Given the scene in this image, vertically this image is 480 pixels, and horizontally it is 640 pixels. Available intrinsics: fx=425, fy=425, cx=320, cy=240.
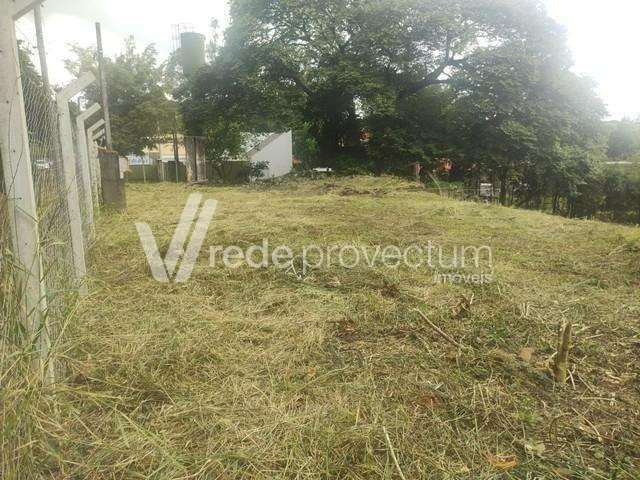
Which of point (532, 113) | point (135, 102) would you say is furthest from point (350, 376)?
point (135, 102)

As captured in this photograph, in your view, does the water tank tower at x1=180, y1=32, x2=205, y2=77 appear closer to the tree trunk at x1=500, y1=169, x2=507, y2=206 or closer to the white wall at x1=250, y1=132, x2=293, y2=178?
the white wall at x1=250, y1=132, x2=293, y2=178

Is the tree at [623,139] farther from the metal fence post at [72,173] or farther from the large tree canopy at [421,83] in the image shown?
the metal fence post at [72,173]

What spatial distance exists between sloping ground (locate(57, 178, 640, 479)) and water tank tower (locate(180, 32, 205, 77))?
833 inches

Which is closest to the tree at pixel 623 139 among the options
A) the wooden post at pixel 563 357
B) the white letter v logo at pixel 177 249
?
the white letter v logo at pixel 177 249

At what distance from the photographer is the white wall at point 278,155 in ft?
62.2

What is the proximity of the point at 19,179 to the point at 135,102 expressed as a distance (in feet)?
68.5

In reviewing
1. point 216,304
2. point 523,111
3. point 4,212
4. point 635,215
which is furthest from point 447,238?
point 635,215

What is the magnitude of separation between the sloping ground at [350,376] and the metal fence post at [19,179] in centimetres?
39

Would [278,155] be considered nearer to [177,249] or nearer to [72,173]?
[177,249]

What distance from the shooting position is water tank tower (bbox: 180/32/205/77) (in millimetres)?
21953

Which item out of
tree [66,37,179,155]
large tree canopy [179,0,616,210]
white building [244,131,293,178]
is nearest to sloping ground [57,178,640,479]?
large tree canopy [179,0,616,210]

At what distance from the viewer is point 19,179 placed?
1.38m

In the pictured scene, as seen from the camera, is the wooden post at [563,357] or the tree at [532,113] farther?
the tree at [532,113]

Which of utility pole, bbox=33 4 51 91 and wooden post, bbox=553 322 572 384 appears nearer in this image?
wooden post, bbox=553 322 572 384
